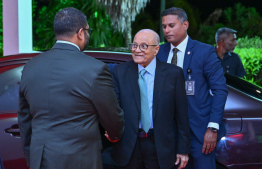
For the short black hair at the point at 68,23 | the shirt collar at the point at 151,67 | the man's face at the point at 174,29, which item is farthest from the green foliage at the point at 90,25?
the short black hair at the point at 68,23

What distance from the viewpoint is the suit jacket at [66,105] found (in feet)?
8.01

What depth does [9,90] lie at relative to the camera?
3.72 meters

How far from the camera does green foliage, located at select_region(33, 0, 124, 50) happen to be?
424 inches

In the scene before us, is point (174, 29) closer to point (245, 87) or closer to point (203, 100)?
point (203, 100)

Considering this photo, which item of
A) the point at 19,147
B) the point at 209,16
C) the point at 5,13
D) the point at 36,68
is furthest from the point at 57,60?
the point at 209,16

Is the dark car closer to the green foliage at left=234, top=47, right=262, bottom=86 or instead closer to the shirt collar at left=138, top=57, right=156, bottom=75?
the shirt collar at left=138, top=57, right=156, bottom=75

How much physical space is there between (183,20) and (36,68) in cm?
134

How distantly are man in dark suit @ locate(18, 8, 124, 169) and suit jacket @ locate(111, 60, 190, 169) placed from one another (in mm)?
421

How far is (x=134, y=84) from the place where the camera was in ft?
9.96

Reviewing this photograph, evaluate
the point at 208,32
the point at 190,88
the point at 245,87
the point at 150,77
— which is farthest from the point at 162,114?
the point at 208,32

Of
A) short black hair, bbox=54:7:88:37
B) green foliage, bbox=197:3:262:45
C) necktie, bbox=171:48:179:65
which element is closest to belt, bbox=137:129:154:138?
necktie, bbox=171:48:179:65

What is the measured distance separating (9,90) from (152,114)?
4.57 ft

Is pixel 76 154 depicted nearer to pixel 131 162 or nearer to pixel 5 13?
pixel 131 162

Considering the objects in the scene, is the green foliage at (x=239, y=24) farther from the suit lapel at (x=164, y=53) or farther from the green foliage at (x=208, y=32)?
the suit lapel at (x=164, y=53)
